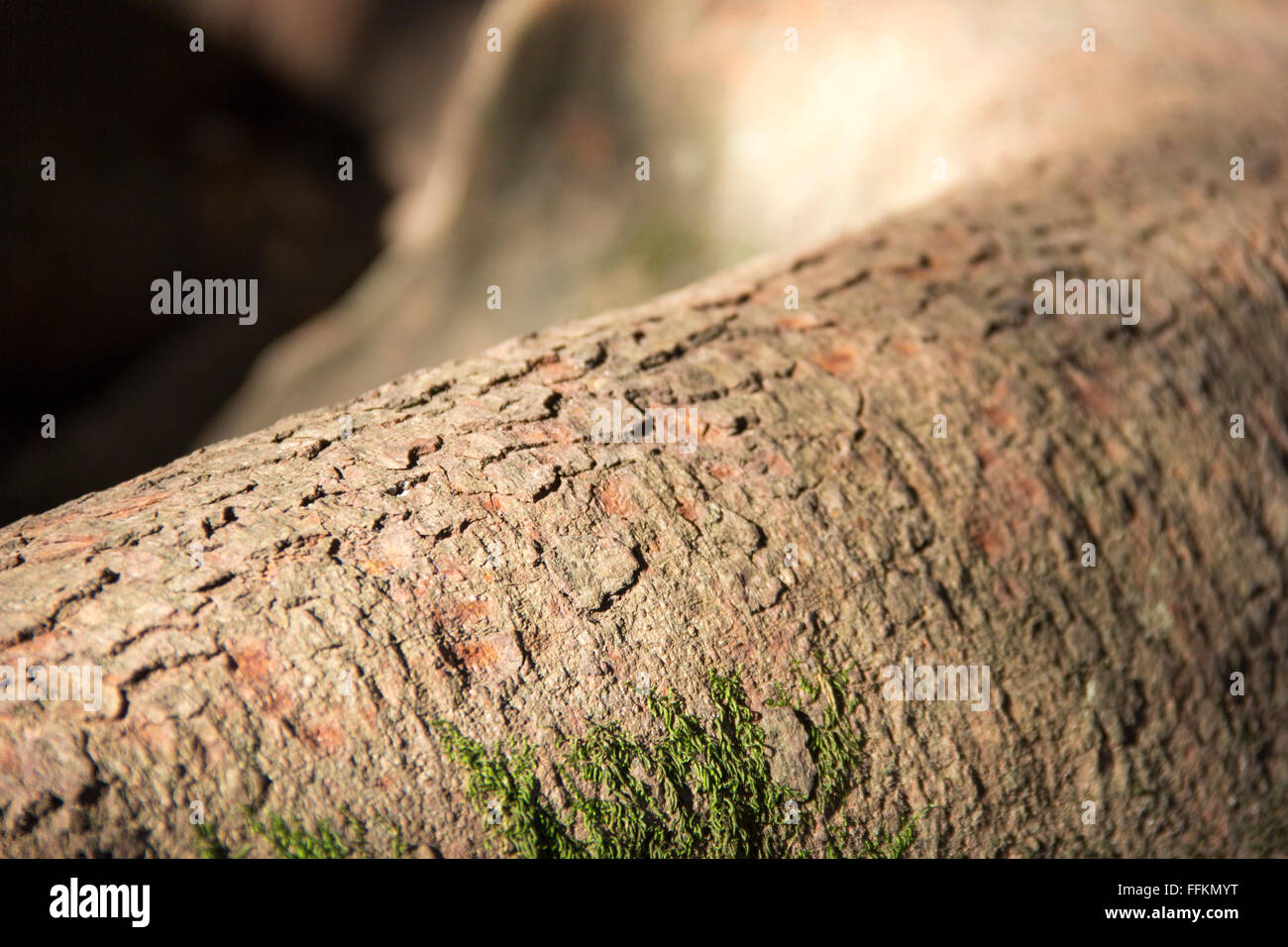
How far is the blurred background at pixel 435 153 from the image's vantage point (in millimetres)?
4656

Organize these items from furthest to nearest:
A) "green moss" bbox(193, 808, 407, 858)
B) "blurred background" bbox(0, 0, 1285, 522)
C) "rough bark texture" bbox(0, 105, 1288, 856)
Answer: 1. "blurred background" bbox(0, 0, 1285, 522)
2. "rough bark texture" bbox(0, 105, 1288, 856)
3. "green moss" bbox(193, 808, 407, 858)

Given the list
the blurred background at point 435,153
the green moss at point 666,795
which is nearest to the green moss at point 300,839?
the green moss at point 666,795

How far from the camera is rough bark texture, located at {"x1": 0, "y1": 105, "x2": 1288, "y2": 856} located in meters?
1.57

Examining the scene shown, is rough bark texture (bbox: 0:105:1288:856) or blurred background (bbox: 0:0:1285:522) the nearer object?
rough bark texture (bbox: 0:105:1288:856)

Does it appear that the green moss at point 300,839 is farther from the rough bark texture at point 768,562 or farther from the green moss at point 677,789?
the green moss at point 677,789

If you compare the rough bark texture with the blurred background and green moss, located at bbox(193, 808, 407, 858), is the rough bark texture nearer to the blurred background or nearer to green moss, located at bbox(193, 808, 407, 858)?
green moss, located at bbox(193, 808, 407, 858)

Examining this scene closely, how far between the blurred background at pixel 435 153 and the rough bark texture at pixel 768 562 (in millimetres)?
948

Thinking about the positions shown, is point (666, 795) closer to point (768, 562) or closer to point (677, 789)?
point (677, 789)

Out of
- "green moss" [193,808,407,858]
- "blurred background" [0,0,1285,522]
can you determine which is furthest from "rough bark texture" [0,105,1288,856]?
"blurred background" [0,0,1285,522]

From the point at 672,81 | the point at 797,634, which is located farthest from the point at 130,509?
the point at 672,81

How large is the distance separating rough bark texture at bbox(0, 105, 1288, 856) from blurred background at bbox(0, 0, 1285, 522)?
948mm

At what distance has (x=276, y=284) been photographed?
27.1ft

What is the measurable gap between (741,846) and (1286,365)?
2236mm
